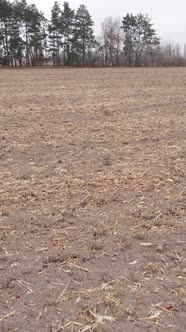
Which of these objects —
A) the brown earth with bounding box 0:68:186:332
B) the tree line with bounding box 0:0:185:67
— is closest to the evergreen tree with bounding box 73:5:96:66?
the tree line with bounding box 0:0:185:67

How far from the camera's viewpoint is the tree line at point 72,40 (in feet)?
203

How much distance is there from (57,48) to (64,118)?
60773 mm

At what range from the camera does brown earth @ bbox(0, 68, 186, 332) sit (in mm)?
2535

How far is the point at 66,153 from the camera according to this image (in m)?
6.15

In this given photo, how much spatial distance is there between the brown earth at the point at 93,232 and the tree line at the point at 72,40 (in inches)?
2275

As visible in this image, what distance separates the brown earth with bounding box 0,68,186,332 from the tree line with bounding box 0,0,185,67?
190ft

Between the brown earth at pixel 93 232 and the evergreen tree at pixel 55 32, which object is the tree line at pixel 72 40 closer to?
the evergreen tree at pixel 55 32

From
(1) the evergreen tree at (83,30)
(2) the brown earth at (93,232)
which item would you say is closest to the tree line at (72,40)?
(1) the evergreen tree at (83,30)

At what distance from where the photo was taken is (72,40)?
6556 centimetres

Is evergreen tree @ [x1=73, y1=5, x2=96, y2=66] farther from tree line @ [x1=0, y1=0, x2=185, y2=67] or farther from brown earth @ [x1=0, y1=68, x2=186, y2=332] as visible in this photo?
brown earth @ [x1=0, y1=68, x2=186, y2=332]

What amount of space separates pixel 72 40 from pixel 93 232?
66185 millimetres

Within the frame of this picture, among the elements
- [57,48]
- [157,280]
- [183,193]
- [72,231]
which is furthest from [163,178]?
[57,48]

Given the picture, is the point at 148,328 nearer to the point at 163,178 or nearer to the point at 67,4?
the point at 163,178

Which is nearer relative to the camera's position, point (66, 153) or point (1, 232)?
point (1, 232)
